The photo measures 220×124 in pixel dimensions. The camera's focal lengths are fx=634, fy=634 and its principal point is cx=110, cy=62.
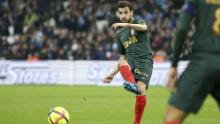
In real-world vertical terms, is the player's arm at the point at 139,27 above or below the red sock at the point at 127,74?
above

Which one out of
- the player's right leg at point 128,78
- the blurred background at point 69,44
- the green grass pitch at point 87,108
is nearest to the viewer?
the player's right leg at point 128,78

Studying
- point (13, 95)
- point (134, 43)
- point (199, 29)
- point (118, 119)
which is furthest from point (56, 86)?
point (199, 29)

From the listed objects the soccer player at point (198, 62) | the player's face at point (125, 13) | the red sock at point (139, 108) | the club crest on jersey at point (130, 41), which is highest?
the soccer player at point (198, 62)

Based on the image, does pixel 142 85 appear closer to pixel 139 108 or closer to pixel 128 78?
pixel 128 78

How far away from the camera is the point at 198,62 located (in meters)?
6.77

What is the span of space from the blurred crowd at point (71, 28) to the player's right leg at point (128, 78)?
17471 millimetres

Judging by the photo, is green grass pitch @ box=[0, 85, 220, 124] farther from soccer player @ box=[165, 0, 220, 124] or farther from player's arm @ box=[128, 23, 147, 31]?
soccer player @ box=[165, 0, 220, 124]

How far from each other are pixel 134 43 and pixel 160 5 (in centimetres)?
2226

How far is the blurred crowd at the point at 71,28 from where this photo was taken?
105 feet

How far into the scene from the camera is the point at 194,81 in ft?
22.1

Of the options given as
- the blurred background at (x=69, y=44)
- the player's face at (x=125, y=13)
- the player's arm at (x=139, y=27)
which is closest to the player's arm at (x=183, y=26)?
the player's arm at (x=139, y=27)

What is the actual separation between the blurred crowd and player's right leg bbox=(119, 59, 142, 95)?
17.5 meters

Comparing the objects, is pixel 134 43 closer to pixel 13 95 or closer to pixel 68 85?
pixel 13 95

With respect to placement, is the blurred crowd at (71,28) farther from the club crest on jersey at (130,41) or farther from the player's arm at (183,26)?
the player's arm at (183,26)
